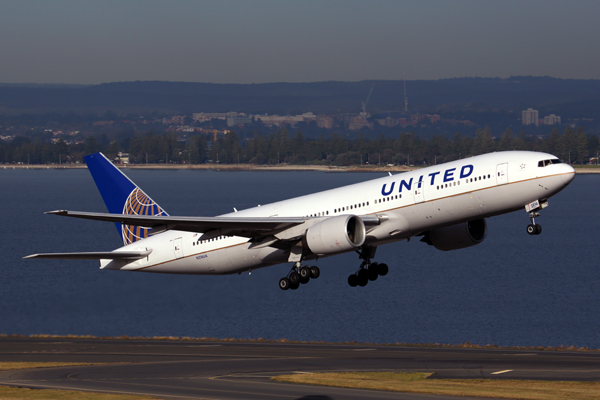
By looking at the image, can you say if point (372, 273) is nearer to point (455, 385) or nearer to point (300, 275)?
point (300, 275)

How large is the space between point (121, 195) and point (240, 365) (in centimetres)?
1499

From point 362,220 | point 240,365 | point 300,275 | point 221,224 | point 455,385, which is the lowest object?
point 240,365

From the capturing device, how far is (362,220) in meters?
42.0

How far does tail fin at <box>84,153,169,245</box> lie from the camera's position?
183ft

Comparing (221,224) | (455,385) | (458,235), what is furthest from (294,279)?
(455,385)

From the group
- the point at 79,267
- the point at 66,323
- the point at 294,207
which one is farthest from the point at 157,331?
the point at 294,207

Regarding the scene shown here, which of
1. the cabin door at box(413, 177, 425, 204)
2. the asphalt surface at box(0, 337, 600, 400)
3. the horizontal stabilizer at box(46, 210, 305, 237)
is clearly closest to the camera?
the cabin door at box(413, 177, 425, 204)

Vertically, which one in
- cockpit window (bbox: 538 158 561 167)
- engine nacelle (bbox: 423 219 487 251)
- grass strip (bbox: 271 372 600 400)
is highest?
cockpit window (bbox: 538 158 561 167)

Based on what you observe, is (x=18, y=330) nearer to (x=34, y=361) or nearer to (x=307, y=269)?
(x=34, y=361)

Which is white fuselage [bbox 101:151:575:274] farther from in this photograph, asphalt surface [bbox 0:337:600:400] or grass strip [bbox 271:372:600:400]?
grass strip [bbox 271:372:600:400]

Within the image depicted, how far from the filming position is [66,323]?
87.1 m

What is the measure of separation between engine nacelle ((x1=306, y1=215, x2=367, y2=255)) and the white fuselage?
50.5 inches

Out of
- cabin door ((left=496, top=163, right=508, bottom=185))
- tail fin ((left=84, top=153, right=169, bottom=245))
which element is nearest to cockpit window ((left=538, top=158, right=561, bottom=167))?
cabin door ((left=496, top=163, right=508, bottom=185))

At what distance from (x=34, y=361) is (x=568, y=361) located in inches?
1595
